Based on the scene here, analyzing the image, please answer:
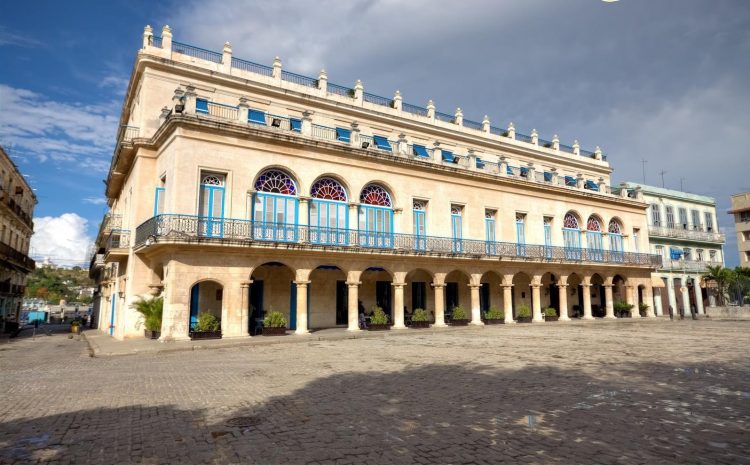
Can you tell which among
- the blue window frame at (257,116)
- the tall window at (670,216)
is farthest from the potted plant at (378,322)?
the tall window at (670,216)

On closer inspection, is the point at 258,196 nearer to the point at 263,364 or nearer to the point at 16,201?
the point at 263,364

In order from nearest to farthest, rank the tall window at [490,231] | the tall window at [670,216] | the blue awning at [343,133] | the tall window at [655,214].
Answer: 1. the blue awning at [343,133]
2. the tall window at [490,231]
3. the tall window at [655,214]
4. the tall window at [670,216]

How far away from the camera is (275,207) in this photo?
20016mm

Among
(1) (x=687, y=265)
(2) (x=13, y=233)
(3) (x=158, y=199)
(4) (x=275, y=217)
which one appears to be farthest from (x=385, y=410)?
(1) (x=687, y=265)

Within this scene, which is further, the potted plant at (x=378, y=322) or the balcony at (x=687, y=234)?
the balcony at (x=687, y=234)

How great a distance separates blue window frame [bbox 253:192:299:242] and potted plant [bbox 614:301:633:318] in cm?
2395

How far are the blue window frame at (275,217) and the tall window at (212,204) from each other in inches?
56.5

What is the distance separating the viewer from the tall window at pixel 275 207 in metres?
19.2

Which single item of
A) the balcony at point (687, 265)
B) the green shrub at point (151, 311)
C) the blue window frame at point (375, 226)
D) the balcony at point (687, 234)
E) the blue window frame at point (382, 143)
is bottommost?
the green shrub at point (151, 311)

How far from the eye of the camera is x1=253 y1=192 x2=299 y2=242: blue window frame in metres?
19.1

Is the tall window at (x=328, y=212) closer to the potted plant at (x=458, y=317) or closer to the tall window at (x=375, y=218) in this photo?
the tall window at (x=375, y=218)

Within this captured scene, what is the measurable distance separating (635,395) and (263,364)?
8107mm

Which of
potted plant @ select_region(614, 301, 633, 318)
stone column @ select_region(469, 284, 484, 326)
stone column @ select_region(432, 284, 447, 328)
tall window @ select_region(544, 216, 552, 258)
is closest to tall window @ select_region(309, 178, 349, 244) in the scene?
stone column @ select_region(432, 284, 447, 328)

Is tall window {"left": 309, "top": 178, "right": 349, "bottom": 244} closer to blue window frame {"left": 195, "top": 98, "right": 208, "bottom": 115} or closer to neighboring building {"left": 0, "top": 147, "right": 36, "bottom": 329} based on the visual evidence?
blue window frame {"left": 195, "top": 98, "right": 208, "bottom": 115}
